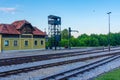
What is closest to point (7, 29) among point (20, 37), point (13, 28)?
point (13, 28)

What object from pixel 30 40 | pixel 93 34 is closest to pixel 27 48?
pixel 30 40

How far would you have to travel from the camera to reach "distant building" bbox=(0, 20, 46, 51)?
57.7m

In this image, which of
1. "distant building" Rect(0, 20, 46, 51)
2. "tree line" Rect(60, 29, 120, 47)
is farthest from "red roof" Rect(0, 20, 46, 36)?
"tree line" Rect(60, 29, 120, 47)

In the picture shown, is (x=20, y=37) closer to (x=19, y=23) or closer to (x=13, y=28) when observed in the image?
(x=13, y=28)

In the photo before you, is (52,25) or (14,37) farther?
(52,25)

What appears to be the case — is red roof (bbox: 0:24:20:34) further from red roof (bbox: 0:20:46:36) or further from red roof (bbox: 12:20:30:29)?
red roof (bbox: 12:20:30:29)

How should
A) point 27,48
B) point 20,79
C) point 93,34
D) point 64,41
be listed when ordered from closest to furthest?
point 20,79, point 27,48, point 64,41, point 93,34

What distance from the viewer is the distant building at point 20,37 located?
57.7m

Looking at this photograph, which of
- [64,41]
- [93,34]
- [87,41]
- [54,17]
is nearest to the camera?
Result: [54,17]

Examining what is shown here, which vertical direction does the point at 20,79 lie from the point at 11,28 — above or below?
below

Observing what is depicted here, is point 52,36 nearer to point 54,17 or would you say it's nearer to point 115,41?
point 54,17

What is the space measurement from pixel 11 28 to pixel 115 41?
5222cm

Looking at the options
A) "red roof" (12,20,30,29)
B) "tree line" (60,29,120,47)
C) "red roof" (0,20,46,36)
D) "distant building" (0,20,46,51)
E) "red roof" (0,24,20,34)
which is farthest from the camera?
"tree line" (60,29,120,47)

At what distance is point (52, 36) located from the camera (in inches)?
2776
